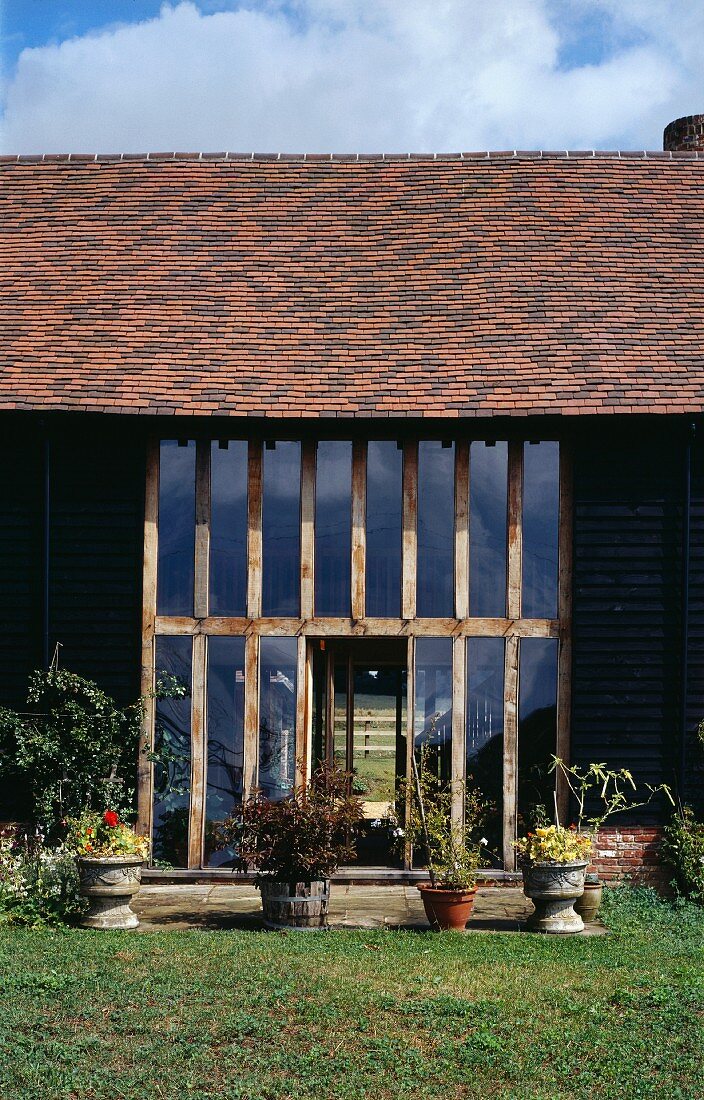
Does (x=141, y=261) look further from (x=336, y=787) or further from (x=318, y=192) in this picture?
(x=336, y=787)

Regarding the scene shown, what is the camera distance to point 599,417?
12609mm

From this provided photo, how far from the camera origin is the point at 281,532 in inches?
515

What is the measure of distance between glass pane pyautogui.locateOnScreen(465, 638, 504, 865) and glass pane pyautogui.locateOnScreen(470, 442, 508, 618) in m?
0.44

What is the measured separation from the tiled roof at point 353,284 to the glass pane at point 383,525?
74 centimetres

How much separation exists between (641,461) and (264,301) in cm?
467

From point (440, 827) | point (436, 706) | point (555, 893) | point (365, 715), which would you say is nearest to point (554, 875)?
point (555, 893)

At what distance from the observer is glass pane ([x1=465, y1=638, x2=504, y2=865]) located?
12.8m

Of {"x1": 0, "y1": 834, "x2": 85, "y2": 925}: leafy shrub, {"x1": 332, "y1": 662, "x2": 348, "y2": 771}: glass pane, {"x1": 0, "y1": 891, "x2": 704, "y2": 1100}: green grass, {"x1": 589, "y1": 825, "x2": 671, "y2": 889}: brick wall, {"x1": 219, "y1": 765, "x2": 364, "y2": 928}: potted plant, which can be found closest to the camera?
{"x1": 0, "y1": 891, "x2": 704, "y2": 1100}: green grass

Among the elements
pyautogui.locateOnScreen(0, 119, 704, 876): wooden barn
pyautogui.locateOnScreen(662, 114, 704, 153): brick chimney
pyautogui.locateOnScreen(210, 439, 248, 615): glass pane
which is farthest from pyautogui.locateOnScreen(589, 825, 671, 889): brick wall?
pyautogui.locateOnScreen(662, 114, 704, 153): brick chimney

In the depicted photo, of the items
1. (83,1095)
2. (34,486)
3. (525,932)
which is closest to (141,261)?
(34,486)

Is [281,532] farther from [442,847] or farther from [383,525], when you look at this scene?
[442,847]

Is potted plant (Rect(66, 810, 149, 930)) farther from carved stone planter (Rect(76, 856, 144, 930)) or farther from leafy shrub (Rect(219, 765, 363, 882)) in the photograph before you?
leafy shrub (Rect(219, 765, 363, 882))

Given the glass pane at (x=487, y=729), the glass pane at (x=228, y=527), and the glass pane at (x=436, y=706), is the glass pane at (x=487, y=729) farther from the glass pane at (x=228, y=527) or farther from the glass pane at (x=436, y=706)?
the glass pane at (x=228, y=527)

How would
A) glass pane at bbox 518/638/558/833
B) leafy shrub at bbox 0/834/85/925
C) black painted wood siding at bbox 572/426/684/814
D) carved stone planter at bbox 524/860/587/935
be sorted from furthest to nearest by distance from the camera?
glass pane at bbox 518/638/558/833 → black painted wood siding at bbox 572/426/684/814 → leafy shrub at bbox 0/834/85/925 → carved stone planter at bbox 524/860/587/935
